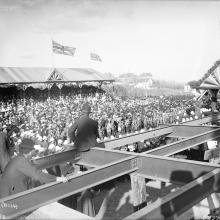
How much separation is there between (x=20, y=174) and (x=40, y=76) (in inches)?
1254

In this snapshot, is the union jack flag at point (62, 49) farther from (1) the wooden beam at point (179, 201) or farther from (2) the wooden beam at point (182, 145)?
(1) the wooden beam at point (179, 201)

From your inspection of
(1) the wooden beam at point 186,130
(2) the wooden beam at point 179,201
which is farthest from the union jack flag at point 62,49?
(2) the wooden beam at point 179,201

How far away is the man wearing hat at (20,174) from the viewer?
4147 mm

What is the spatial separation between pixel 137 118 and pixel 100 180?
1303 centimetres

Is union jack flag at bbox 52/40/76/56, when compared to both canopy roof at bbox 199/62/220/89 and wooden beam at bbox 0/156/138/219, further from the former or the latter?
wooden beam at bbox 0/156/138/219

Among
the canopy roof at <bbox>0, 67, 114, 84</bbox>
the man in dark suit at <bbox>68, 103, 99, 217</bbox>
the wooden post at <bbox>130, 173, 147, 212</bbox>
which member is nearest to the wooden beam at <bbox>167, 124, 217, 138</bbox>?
the man in dark suit at <bbox>68, 103, 99, 217</bbox>

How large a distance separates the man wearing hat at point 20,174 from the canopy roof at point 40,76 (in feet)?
87.6

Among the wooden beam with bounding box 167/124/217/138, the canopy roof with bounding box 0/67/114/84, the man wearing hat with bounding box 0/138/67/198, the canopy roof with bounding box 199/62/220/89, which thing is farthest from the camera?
the canopy roof with bounding box 0/67/114/84

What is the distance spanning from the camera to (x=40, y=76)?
115ft

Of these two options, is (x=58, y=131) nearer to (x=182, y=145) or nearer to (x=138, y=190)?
(x=182, y=145)

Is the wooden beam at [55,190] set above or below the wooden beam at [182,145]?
below

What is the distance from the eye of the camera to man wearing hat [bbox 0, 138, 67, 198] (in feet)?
13.6

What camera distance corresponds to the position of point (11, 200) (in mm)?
3455

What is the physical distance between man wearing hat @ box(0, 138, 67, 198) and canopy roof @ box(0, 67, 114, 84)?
26.7 m
